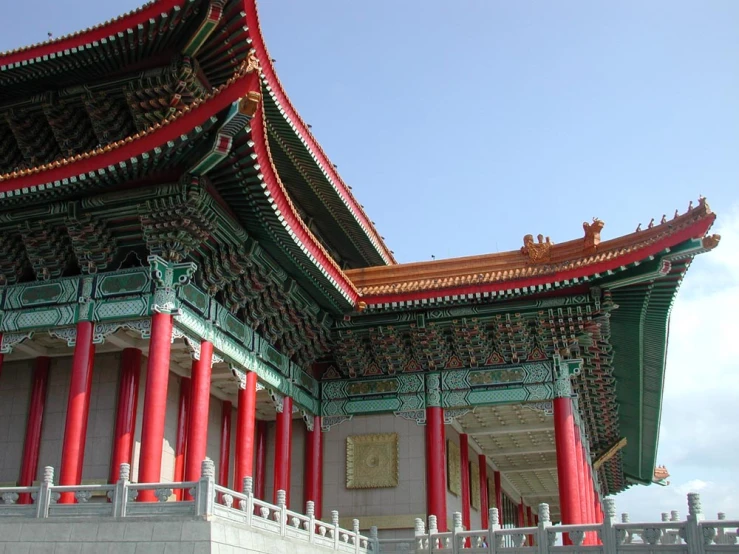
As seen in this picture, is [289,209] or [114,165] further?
[289,209]

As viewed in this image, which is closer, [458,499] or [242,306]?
[242,306]

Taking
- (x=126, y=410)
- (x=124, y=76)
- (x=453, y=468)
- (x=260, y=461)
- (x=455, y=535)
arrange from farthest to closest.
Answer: (x=453, y=468), (x=260, y=461), (x=124, y=76), (x=126, y=410), (x=455, y=535)

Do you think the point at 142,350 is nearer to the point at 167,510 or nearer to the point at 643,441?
the point at 167,510

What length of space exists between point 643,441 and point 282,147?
19.3 meters

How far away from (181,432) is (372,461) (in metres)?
4.79

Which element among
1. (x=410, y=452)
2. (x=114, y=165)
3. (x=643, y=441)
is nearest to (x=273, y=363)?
(x=410, y=452)

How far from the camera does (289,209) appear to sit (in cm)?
1515

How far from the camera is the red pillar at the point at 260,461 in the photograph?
1947cm

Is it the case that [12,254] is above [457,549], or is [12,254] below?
above

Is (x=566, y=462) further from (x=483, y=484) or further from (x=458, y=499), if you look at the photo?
(x=483, y=484)

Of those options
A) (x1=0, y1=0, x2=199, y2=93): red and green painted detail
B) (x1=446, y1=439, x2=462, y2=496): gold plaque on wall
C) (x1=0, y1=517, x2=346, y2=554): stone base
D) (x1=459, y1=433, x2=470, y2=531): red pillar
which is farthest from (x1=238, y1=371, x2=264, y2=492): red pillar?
(x1=459, y1=433, x2=470, y2=531): red pillar

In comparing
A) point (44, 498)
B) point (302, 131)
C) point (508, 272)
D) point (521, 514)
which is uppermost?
point (302, 131)

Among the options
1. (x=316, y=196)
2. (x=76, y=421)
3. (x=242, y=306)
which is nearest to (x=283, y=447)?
(x=242, y=306)

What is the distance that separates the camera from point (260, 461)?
1984cm
